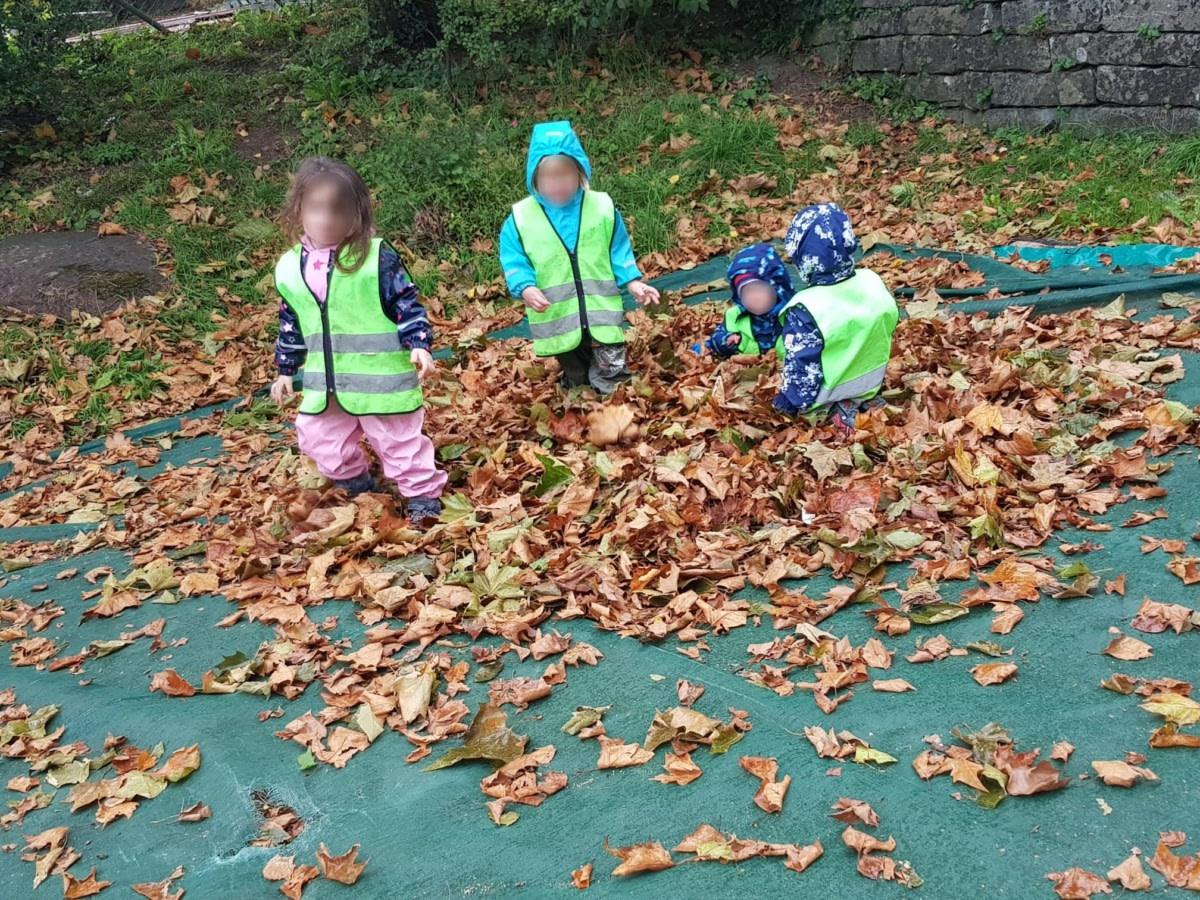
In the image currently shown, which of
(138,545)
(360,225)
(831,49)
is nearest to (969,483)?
(360,225)

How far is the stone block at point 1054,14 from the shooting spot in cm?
809

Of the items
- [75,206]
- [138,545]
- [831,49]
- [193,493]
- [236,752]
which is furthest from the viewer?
[831,49]

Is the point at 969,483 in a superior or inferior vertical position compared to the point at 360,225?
inferior

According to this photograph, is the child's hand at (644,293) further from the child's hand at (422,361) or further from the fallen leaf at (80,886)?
the fallen leaf at (80,886)

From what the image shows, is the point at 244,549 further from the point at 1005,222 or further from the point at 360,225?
the point at 1005,222

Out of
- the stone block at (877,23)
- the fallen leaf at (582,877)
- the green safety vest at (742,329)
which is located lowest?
the fallen leaf at (582,877)

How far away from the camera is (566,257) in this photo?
15.5ft

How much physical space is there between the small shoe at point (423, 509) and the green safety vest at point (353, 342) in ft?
1.21

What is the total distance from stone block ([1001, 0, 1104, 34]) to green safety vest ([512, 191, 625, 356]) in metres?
5.51

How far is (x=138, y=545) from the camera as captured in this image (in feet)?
14.4

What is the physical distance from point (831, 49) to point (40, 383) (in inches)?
302

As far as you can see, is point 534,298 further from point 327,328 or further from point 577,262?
point 327,328

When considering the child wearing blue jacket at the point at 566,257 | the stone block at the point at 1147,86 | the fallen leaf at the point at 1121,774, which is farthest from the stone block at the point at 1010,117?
the fallen leaf at the point at 1121,774

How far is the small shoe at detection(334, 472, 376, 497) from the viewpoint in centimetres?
437
